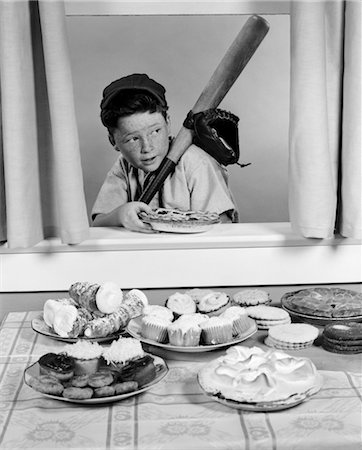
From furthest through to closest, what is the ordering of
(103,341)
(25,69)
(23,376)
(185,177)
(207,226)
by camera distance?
(185,177) < (207,226) < (25,69) < (103,341) < (23,376)

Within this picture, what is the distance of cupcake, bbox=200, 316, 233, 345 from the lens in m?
1.43

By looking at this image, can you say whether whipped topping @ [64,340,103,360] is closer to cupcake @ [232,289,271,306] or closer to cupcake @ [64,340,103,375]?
cupcake @ [64,340,103,375]

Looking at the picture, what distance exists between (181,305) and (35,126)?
2.41ft

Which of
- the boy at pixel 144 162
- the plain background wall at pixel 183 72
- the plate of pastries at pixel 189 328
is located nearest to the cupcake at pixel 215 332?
the plate of pastries at pixel 189 328

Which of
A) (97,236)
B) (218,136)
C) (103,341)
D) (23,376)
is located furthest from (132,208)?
(23,376)

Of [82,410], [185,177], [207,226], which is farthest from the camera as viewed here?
[185,177]

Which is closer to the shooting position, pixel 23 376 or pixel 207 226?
pixel 23 376

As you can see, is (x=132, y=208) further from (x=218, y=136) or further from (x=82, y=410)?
(x=82, y=410)

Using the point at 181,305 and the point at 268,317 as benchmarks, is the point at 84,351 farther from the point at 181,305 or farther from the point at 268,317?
the point at 268,317

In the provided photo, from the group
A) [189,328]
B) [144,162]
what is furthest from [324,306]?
[144,162]

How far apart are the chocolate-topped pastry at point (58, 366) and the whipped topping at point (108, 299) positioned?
242 mm

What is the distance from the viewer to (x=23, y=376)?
4.36ft

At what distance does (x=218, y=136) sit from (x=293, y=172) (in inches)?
13.0

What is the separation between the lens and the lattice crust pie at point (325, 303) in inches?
64.0
